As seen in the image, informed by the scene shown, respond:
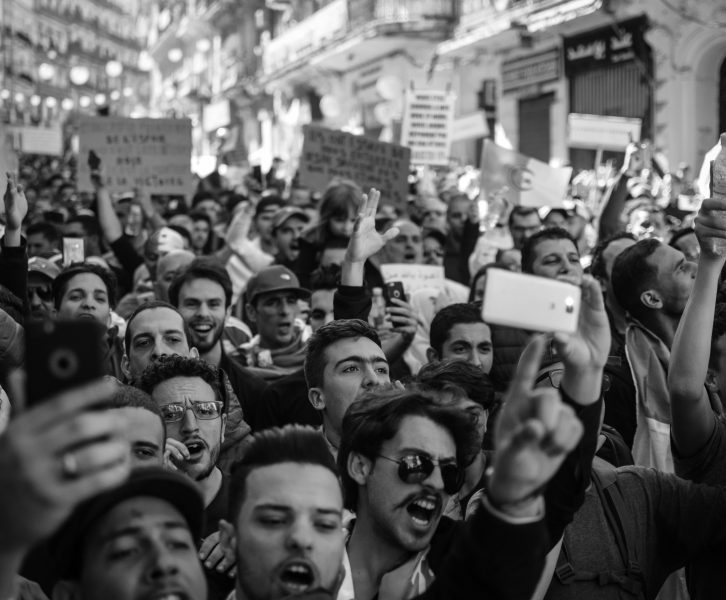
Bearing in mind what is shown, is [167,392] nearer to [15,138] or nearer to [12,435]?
[12,435]

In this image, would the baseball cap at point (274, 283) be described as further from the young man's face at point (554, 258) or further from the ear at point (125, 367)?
the young man's face at point (554, 258)

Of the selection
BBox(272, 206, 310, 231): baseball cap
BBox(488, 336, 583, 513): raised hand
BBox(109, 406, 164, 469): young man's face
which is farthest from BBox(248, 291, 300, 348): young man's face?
BBox(488, 336, 583, 513): raised hand

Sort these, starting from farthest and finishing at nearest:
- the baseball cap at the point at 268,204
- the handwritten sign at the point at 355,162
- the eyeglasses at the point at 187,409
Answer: the baseball cap at the point at 268,204, the handwritten sign at the point at 355,162, the eyeglasses at the point at 187,409

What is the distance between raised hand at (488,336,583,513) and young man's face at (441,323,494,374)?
117 inches

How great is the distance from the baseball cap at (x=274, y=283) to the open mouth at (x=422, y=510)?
10.9 ft

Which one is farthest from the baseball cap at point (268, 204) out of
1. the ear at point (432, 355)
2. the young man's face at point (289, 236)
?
the ear at point (432, 355)

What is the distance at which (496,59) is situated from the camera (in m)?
27.0

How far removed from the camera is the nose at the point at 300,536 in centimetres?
265

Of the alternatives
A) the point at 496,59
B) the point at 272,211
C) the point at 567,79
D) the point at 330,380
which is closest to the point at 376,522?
the point at 330,380

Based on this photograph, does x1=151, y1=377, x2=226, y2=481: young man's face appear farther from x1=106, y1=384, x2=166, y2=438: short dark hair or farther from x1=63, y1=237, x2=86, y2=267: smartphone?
x1=63, y1=237, x2=86, y2=267: smartphone

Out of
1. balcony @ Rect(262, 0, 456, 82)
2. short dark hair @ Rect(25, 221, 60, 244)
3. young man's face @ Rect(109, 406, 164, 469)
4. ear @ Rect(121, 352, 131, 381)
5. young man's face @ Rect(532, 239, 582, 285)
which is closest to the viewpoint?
young man's face @ Rect(109, 406, 164, 469)

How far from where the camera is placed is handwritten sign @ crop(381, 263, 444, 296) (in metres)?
7.48

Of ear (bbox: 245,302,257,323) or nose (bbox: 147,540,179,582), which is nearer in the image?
nose (bbox: 147,540,179,582)

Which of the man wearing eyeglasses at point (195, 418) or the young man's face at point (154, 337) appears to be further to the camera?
the young man's face at point (154, 337)
